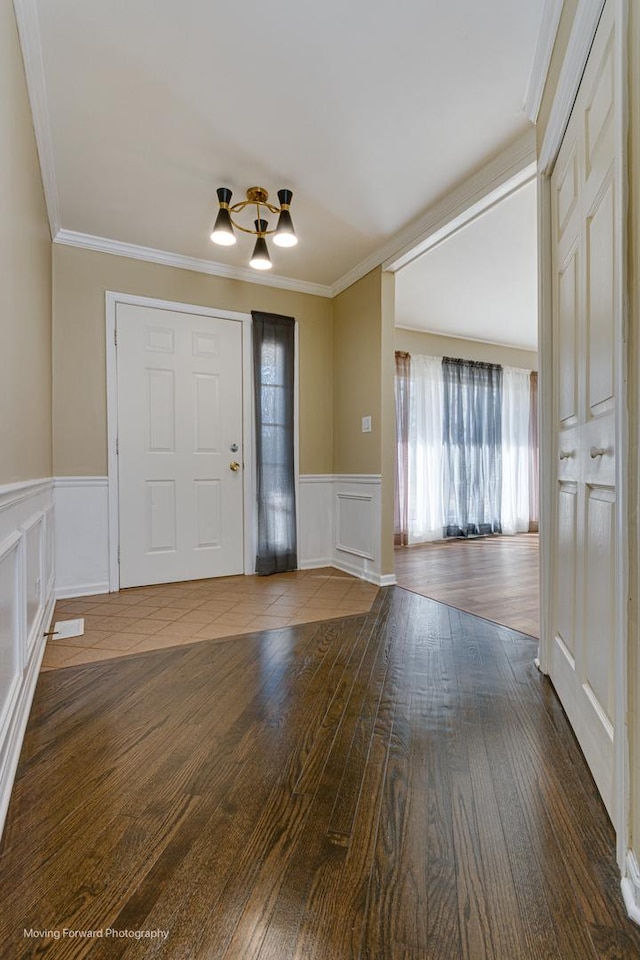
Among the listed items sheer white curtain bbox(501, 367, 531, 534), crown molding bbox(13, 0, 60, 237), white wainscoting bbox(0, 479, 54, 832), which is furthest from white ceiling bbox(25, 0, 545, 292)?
sheer white curtain bbox(501, 367, 531, 534)

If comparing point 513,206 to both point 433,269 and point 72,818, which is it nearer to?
point 433,269

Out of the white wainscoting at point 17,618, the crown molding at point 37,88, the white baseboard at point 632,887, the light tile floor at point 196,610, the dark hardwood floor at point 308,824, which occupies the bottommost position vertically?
the dark hardwood floor at point 308,824

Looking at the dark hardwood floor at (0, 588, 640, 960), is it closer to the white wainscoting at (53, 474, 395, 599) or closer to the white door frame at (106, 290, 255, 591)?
the white wainscoting at (53, 474, 395, 599)

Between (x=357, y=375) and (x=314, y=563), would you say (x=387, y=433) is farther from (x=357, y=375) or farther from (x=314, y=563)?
(x=314, y=563)

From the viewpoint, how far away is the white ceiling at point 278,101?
5.17ft

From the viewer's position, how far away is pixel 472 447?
5.57 m

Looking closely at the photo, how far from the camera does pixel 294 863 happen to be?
0.92m

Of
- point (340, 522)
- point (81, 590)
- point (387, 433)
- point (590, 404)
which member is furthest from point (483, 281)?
point (81, 590)

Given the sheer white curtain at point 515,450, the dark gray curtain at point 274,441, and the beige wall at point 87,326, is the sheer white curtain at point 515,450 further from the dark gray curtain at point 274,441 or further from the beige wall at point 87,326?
the beige wall at point 87,326

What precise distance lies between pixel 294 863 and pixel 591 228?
168cm

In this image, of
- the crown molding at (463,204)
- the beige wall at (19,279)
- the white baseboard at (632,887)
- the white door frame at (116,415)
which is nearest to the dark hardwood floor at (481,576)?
the white door frame at (116,415)

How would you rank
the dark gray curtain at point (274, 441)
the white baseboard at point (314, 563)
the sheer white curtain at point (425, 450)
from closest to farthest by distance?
the dark gray curtain at point (274, 441) < the white baseboard at point (314, 563) < the sheer white curtain at point (425, 450)

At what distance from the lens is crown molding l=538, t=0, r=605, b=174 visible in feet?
3.85

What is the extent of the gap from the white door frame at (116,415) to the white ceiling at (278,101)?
1.85 ft
